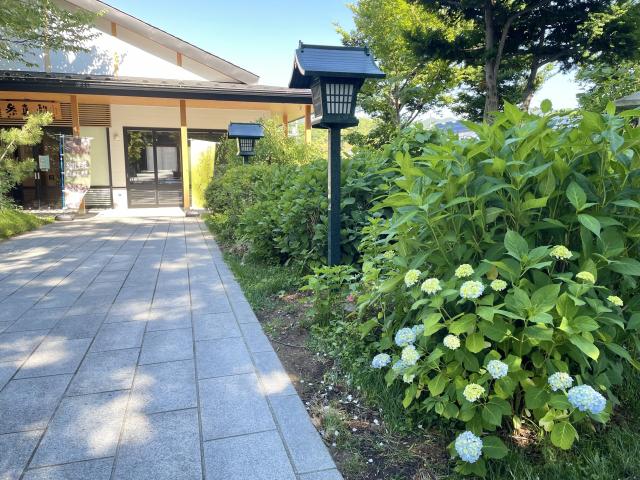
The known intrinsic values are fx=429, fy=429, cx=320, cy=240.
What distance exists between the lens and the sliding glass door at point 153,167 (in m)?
14.2

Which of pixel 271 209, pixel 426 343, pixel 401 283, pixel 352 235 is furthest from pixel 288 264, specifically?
pixel 426 343

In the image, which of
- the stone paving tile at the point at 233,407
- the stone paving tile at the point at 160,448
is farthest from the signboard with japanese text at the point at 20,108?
the stone paving tile at the point at 160,448

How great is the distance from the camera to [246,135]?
31.7 ft

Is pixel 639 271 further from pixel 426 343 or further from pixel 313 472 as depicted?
pixel 313 472

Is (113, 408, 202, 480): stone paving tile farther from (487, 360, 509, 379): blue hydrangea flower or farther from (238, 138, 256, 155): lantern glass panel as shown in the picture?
(238, 138, 256, 155): lantern glass panel

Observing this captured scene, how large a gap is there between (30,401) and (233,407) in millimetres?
1191

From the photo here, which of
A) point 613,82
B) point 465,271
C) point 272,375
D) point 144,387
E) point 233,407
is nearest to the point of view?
point 465,271

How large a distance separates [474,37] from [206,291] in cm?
1277

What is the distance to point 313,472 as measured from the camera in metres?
1.87

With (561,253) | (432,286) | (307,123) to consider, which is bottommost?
(432,286)

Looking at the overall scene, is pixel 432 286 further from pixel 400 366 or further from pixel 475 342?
pixel 400 366

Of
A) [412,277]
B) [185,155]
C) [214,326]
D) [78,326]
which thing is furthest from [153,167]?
[412,277]

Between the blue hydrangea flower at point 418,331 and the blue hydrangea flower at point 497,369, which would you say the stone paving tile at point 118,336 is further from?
the blue hydrangea flower at point 497,369

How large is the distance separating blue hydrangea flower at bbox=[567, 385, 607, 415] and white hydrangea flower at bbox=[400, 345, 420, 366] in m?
0.57
